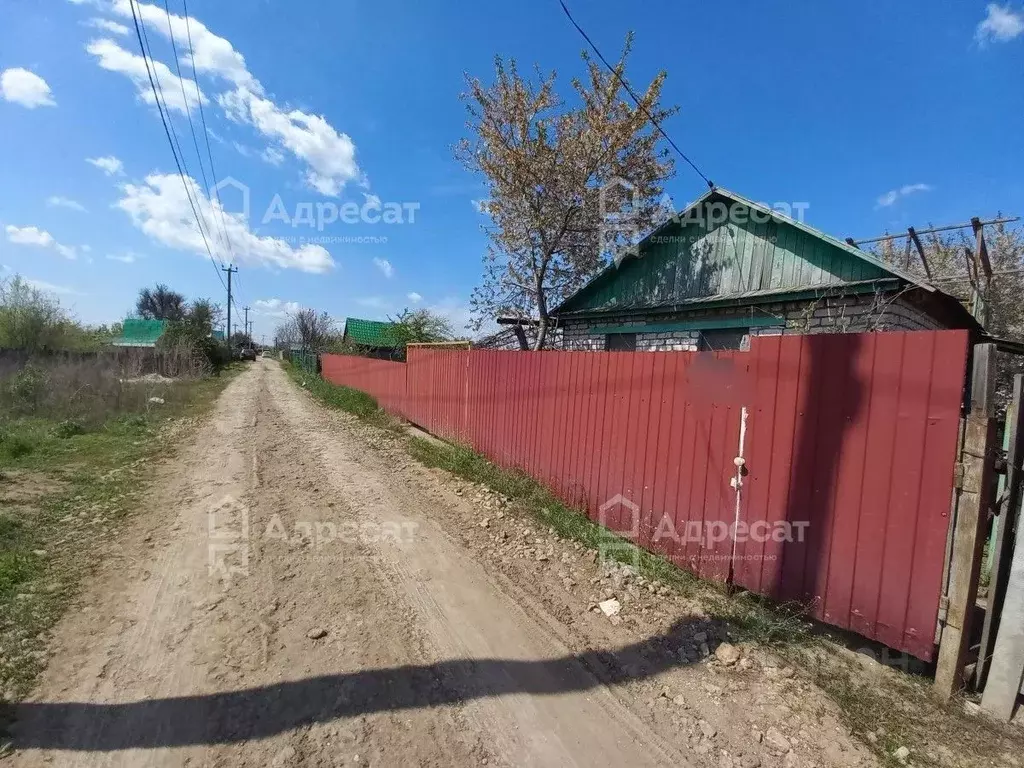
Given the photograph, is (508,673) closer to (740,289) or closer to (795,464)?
(795,464)

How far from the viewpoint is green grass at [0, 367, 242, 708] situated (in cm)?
268

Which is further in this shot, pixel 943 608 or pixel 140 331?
pixel 140 331

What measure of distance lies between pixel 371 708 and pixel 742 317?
7.60 metres

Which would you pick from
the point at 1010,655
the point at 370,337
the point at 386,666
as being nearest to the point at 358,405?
the point at 386,666

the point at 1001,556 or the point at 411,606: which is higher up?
the point at 1001,556

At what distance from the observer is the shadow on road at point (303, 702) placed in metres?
2.00

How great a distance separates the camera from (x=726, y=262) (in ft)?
26.6

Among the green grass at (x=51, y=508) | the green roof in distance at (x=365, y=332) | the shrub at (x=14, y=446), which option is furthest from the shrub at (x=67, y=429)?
the green roof in distance at (x=365, y=332)

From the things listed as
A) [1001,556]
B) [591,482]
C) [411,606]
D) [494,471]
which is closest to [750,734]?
[1001,556]

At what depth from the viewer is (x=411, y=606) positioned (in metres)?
3.11

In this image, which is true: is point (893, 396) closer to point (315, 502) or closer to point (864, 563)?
point (864, 563)

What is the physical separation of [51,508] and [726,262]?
31.6 ft

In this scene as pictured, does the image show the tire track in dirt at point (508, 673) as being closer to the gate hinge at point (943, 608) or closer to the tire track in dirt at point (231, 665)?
the tire track in dirt at point (231, 665)

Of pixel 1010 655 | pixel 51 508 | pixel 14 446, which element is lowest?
pixel 51 508
